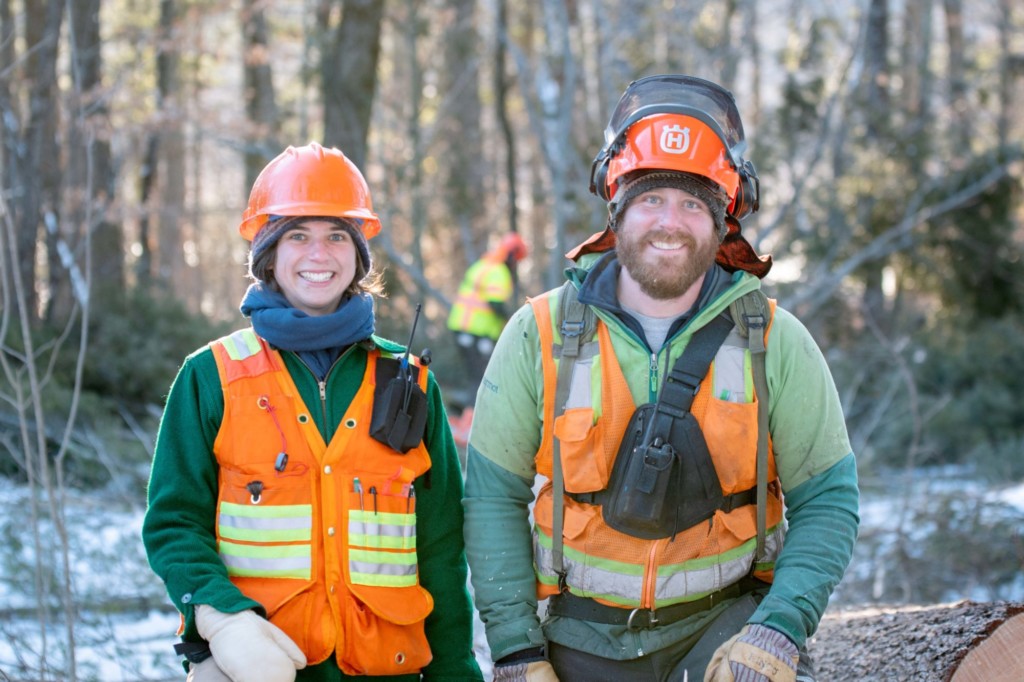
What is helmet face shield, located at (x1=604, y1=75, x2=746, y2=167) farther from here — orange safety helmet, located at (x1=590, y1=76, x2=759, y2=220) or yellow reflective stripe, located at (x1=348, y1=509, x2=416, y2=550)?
yellow reflective stripe, located at (x1=348, y1=509, x2=416, y2=550)

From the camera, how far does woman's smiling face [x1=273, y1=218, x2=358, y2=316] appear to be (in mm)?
3299

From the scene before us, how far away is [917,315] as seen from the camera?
1593 centimetres

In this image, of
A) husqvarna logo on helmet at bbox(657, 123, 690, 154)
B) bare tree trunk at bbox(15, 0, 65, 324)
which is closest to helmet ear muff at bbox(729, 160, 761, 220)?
husqvarna logo on helmet at bbox(657, 123, 690, 154)

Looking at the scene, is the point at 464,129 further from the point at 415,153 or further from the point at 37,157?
the point at 37,157

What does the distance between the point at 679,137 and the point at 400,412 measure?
1.17 m

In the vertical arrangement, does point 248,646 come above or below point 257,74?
below

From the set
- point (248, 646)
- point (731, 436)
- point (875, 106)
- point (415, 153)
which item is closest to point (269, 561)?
point (248, 646)

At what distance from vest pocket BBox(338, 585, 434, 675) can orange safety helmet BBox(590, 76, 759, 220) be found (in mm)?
1400

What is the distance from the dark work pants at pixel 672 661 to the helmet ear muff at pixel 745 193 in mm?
1218

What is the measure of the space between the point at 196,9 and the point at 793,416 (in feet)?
54.8

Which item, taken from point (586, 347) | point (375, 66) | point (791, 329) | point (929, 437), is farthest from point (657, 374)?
point (375, 66)

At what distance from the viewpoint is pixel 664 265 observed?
10.6ft

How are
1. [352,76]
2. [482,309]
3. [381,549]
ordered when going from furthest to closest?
1. [482,309]
2. [352,76]
3. [381,549]

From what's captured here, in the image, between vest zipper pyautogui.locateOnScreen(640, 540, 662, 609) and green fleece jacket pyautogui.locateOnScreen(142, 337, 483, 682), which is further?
vest zipper pyautogui.locateOnScreen(640, 540, 662, 609)
